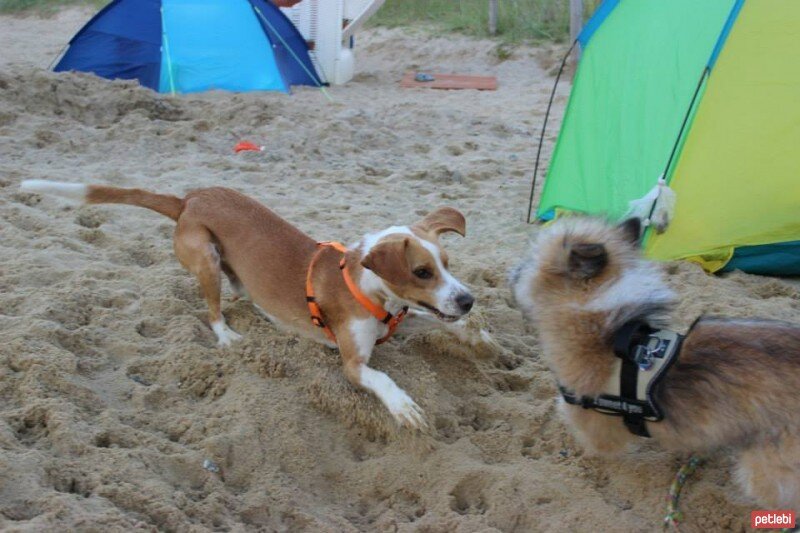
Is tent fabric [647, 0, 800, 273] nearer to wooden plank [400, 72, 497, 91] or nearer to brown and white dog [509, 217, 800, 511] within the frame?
brown and white dog [509, 217, 800, 511]

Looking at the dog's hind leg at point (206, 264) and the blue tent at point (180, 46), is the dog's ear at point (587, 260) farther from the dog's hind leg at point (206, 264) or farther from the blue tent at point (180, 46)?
the blue tent at point (180, 46)

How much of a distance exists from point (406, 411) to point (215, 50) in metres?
8.45

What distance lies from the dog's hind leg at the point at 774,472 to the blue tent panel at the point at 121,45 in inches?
364

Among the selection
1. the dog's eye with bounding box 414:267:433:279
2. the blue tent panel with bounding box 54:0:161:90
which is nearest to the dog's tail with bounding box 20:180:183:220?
the dog's eye with bounding box 414:267:433:279

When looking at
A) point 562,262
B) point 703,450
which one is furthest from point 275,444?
point 703,450

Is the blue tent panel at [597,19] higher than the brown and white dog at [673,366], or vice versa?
the blue tent panel at [597,19]

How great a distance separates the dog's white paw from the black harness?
191 cm

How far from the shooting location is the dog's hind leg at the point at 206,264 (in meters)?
3.87

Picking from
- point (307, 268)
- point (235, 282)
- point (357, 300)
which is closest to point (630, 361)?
point (357, 300)

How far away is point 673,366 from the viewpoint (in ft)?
8.39

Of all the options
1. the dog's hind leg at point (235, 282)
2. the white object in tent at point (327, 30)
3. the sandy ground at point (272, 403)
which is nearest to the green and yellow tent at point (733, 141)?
the sandy ground at point (272, 403)

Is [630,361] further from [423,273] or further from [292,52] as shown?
[292,52]

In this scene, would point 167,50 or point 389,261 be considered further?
point 167,50

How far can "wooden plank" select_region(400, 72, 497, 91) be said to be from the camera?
11.6 meters
